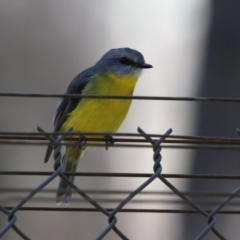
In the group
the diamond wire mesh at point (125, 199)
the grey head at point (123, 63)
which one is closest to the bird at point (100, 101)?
the grey head at point (123, 63)

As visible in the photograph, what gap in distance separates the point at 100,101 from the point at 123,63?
22.7 inches

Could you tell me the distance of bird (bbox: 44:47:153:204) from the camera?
172 inches

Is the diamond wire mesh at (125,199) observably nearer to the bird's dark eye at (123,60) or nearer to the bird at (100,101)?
the bird at (100,101)

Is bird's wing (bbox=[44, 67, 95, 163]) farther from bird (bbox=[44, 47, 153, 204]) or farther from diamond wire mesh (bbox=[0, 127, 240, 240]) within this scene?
diamond wire mesh (bbox=[0, 127, 240, 240])

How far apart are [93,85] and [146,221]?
158 cm

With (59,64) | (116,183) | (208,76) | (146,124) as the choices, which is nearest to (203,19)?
(208,76)

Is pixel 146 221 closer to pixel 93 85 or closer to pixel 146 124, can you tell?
pixel 146 124

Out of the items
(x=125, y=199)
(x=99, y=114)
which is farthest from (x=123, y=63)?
(x=125, y=199)

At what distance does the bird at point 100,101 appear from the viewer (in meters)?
4.36

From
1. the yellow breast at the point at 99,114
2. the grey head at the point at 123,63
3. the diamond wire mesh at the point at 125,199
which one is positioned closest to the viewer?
the diamond wire mesh at the point at 125,199

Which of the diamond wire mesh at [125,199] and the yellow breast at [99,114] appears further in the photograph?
the yellow breast at [99,114]

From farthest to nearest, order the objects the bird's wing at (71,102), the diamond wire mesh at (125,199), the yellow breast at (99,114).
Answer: the bird's wing at (71,102), the yellow breast at (99,114), the diamond wire mesh at (125,199)

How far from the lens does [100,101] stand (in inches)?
173

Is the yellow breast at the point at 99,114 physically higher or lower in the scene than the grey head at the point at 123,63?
lower
